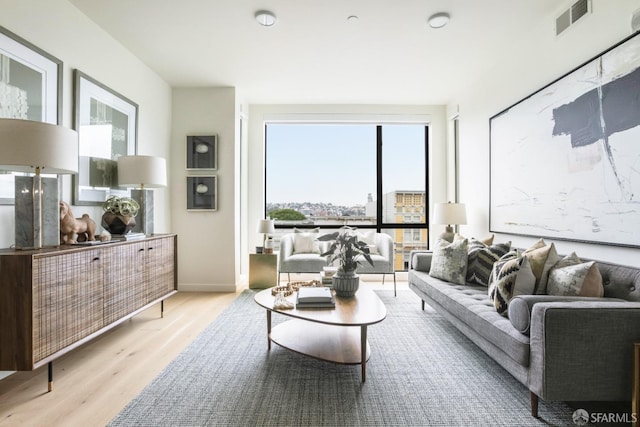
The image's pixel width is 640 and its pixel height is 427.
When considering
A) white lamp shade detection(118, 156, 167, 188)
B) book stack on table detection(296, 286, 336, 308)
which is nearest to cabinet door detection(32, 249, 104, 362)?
white lamp shade detection(118, 156, 167, 188)

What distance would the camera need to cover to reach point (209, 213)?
4.54 m

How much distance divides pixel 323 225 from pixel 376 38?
2.96 meters

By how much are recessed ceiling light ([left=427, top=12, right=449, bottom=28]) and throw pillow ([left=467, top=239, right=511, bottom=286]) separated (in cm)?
208

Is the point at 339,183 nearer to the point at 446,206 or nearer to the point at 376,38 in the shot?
the point at 446,206

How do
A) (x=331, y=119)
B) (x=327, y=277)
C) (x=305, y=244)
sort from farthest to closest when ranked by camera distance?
(x=331, y=119)
(x=305, y=244)
(x=327, y=277)

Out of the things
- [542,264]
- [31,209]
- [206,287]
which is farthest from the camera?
[206,287]

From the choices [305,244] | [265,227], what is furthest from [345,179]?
[265,227]

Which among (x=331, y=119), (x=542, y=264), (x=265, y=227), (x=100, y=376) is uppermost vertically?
(x=331, y=119)

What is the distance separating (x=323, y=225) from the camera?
5.45 meters

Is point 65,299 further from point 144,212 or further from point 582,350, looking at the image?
point 582,350

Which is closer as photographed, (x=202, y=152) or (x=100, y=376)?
(x=100, y=376)

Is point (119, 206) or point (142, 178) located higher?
point (142, 178)

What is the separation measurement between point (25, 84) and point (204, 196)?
2.37m

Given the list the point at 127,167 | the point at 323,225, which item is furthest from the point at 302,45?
the point at 323,225
